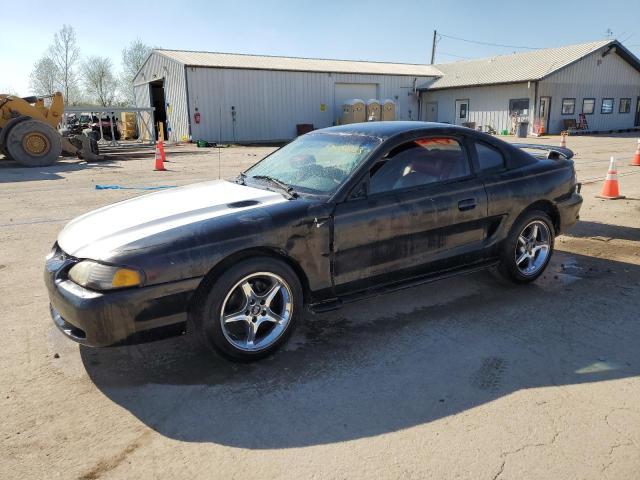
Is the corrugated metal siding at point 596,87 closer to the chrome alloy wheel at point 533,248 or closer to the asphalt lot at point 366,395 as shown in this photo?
the chrome alloy wheel at point 533,248

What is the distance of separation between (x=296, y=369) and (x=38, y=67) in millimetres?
81253

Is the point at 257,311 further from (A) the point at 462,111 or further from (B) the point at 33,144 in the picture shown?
(A) the point at 462,111

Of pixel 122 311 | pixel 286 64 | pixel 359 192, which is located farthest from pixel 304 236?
pixel 286 64

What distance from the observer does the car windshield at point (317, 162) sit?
387 centimetres

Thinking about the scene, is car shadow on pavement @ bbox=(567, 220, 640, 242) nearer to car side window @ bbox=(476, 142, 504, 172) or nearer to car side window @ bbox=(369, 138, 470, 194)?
car side window @ bbox=(476, 142, 504, 172)

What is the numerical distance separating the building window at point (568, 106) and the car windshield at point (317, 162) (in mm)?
32356

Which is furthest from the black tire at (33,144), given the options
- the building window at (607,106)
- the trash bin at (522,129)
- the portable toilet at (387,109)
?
the building window at (607,106)

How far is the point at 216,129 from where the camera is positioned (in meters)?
29.7

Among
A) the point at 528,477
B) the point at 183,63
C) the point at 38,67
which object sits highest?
the point at 38,67

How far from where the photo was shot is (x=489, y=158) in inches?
181

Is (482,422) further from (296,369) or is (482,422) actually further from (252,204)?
(252,204)

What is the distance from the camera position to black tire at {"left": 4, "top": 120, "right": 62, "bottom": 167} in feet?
51.8

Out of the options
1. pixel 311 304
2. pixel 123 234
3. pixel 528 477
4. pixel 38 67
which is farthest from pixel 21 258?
pixel 38 67

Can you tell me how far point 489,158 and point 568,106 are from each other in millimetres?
32275
